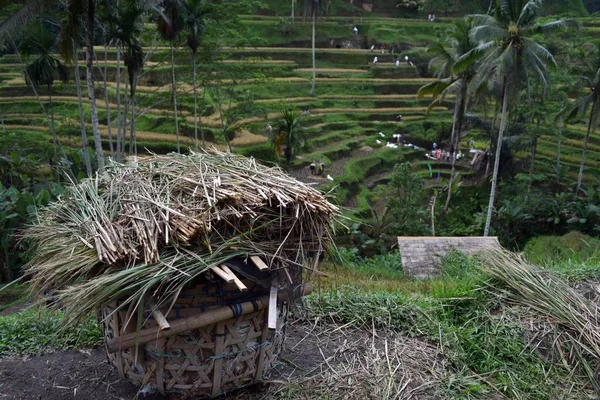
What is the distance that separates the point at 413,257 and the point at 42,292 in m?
9.18

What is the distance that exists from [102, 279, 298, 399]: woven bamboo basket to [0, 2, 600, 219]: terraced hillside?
1134 centimetres

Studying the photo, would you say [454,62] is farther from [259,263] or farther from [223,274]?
[223,274]

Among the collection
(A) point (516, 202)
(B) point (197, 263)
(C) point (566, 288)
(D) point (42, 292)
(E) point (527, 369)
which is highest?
(B) point (197, 263)

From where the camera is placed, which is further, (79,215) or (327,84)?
(327,84)

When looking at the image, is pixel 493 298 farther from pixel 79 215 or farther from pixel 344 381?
pixel 79 215

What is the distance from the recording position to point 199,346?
9.62ft

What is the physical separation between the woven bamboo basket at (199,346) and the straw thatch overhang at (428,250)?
820cm

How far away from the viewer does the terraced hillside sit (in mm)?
21094

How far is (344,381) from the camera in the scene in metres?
3.47

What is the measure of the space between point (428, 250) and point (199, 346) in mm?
9374

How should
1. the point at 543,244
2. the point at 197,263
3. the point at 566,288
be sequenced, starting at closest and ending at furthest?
the point at 197,263, the point at 566,288, the point at 543,244

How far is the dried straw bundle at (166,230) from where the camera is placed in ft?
9.13

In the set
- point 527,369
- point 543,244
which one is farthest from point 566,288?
point 543,244

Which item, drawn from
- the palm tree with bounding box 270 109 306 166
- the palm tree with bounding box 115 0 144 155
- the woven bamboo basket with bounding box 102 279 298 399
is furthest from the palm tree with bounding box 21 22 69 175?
the woven bamboo basket with bounding box 102 279 298 399
